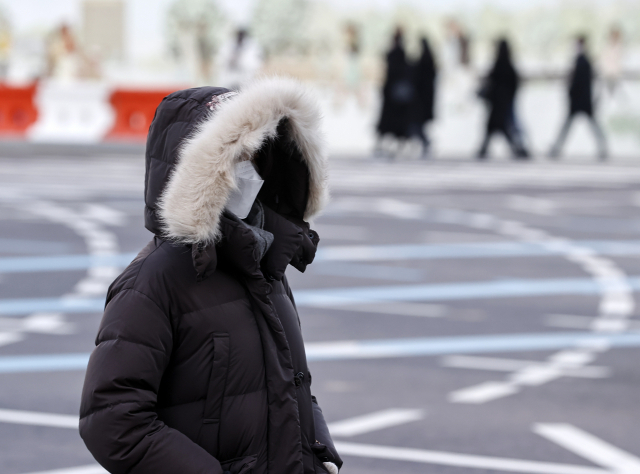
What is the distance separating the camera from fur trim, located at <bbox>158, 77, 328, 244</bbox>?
2.53 m

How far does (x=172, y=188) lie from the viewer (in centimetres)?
254

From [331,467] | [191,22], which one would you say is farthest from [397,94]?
[191,22]

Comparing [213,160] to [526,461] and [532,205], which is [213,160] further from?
[532,205]

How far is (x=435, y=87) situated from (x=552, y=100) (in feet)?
9.91

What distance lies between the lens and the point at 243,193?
2.64 meters

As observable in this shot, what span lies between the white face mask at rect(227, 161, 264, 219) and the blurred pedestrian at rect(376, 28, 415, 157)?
66.1 feet

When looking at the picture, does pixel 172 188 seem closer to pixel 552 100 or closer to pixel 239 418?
pixel 239 418

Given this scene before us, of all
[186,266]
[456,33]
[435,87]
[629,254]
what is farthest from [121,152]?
[186,266]

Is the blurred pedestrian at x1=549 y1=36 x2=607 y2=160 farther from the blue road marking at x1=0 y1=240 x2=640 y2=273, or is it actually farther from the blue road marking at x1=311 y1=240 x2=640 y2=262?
the blue road marking at x1=311 y1=240 x2=640 y2=262

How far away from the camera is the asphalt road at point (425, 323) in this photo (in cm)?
552

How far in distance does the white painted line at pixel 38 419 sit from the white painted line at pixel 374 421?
1286mm

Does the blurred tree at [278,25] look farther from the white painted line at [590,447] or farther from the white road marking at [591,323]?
the white painted line at [590,447]

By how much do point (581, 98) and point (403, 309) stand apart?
1515cm

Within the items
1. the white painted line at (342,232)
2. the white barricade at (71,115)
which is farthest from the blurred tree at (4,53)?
the white painted line at (342,232)
